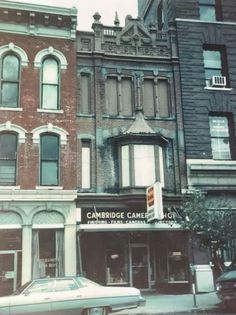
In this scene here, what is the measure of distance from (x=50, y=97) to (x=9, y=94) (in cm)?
189

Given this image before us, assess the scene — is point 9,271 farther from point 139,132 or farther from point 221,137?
point 221,137

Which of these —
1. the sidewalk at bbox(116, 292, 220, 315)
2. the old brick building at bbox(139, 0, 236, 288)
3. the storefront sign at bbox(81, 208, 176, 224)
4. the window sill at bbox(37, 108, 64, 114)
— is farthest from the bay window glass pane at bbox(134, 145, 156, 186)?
the sidewalk at bbox(116, 292, 220, 315)

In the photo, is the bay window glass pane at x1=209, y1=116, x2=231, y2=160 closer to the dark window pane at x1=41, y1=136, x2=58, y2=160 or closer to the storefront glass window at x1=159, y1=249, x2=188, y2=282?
the storefront glass window at x1=159, y1=249, x2=188, y2=282

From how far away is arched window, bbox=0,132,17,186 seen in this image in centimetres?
2016

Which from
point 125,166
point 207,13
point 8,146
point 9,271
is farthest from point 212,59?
point 9,271

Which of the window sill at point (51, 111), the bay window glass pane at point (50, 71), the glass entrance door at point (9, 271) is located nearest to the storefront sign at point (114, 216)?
the glass entrance door at point (9, 271)

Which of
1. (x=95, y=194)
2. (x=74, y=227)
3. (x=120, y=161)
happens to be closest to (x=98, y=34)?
(x=120, y=161)

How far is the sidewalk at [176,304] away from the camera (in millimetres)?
14914

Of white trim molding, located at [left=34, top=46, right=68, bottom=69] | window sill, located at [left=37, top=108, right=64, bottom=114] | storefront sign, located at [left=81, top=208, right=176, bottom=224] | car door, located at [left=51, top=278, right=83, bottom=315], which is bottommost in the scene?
car door, located at [left=51, top=278, right=83, bottom=315]

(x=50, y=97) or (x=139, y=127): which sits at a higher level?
(x=50, y=97)

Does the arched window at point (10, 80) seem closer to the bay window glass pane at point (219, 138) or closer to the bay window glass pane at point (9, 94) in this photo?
the bay window glass pane at point (9, 94)

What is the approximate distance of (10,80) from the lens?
2139 cm

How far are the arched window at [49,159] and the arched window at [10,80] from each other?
2.20 m

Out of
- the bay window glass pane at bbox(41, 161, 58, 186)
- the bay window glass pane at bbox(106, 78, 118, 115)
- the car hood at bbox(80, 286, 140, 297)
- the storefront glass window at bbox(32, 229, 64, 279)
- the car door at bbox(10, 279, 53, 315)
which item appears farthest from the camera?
the bay window glass pane at bbox(106, 78, 118, 115)
